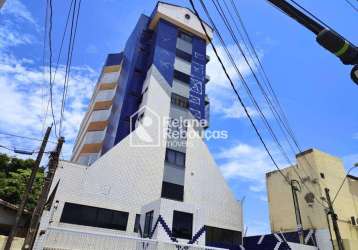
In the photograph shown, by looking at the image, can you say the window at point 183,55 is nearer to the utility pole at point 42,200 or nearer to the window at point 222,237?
the window at point 222,237

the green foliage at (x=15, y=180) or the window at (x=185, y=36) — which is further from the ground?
the window at (x=185, y=36)

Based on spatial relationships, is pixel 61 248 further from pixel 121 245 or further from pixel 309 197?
pixel 309 197

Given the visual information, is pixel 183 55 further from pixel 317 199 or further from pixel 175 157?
pixel 317 199

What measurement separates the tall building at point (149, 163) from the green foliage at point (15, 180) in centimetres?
564

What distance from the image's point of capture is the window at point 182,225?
17.4 meters

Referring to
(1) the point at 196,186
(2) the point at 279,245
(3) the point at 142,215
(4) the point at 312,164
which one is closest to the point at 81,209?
(3) the point at 142,215

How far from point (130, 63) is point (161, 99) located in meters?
7.89

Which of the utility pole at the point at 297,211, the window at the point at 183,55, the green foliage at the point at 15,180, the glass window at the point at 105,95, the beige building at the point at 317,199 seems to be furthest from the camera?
the glass window at the point at 105,95

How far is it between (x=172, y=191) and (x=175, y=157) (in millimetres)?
3260

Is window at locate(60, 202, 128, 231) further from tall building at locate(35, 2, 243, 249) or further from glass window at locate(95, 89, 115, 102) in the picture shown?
glass window at locate(95, 89, 115, 102)

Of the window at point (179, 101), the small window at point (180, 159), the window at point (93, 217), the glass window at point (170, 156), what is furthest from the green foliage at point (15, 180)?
the window at point (179, 101)

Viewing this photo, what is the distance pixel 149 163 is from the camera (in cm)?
2308

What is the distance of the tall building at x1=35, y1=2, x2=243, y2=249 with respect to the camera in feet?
58.2

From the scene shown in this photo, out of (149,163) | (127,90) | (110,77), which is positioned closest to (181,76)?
(127,90)
